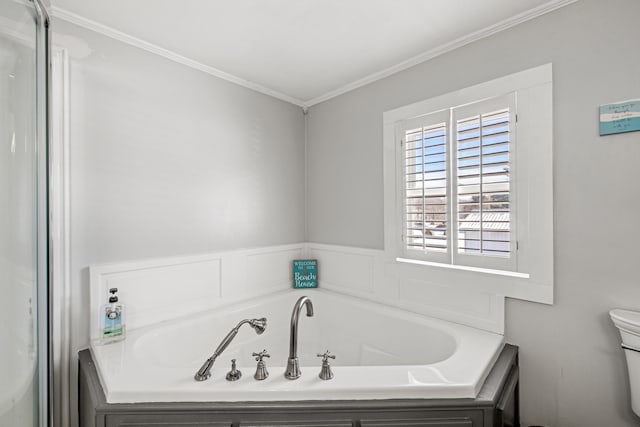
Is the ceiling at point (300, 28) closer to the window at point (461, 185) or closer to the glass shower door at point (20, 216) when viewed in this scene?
the window at point (461, 185)

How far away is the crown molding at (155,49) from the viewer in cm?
159

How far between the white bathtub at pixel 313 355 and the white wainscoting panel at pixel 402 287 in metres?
0.07

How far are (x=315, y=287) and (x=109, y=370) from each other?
1.58 metres

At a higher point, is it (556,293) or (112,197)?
(112,197)

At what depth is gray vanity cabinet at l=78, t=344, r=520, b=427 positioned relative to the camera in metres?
1.14

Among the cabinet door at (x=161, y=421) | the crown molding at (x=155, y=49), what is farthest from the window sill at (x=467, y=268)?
the crown molding at (x=155, y=49)

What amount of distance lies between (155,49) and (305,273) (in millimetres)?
1897

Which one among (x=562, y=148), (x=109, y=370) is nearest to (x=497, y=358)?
(x=562, y=148)

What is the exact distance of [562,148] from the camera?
1504 millimetres

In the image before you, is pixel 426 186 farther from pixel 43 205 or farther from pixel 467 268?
Answer: pixel 43 205

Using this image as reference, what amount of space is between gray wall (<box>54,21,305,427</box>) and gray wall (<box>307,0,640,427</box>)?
1.57m

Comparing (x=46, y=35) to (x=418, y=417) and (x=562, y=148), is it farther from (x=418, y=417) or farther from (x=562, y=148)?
(x=562, y=148)

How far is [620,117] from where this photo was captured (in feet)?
4.44

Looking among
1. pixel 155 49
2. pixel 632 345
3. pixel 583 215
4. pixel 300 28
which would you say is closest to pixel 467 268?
pixel 583 215
